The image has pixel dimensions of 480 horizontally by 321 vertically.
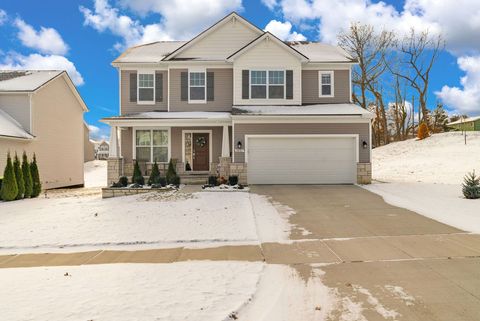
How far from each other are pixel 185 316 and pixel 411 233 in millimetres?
5508

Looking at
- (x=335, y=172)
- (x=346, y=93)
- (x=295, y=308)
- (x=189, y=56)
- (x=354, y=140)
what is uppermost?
(x=189, y=56)

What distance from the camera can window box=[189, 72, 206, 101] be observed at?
1741 centimetres

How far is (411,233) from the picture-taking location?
731 centimetres

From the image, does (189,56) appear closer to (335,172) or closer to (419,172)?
(335,172)

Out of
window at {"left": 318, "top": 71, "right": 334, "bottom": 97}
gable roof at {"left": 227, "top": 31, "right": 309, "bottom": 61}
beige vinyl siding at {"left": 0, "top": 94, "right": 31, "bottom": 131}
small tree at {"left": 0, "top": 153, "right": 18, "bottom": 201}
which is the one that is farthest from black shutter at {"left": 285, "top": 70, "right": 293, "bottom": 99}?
beige vinyl siding at {"left": 0, "top": 94, "right": 31, "bottom": 131}

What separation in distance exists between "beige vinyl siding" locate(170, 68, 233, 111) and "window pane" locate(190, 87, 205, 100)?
0.35 metres

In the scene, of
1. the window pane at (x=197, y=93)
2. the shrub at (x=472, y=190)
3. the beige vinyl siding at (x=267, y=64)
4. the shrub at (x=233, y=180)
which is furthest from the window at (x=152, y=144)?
the shrub at (x=472, y=190)

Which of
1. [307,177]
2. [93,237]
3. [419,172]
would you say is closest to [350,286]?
[93,237]

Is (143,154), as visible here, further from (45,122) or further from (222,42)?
(222,42)

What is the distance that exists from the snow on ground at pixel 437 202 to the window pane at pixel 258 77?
680 cm

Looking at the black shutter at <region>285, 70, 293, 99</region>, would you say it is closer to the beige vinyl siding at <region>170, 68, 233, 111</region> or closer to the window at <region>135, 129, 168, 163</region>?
the beige vinyl siding at <region>170, 68, 233, 111</region>

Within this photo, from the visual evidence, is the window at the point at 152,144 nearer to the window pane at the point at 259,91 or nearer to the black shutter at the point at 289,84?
the window pane at the point at 259,91

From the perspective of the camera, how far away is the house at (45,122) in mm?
17516

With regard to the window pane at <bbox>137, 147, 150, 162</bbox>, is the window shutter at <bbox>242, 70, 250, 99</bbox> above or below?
above
